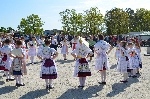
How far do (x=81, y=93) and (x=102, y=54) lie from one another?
1928 mm

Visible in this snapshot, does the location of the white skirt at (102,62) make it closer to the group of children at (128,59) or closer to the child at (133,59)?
the group of children at (128,59)

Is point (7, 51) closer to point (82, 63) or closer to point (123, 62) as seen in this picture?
point (82, 63)

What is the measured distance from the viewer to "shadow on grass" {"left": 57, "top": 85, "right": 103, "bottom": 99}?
8.59m

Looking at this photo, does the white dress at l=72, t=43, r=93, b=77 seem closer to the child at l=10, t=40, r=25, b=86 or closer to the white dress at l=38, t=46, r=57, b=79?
the white dress at l=38, t=46, r=57, b=79

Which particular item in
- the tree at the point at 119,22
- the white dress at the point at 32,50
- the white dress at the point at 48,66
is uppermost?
the tree at the point at 119,22

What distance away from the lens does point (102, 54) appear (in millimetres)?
10312

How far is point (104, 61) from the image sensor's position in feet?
33.7

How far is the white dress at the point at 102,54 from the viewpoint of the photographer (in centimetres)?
1017

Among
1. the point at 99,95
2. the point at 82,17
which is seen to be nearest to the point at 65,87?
the point at 99,95

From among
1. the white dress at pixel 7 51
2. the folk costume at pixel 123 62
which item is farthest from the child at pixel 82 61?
the white dress at pixel 7 51

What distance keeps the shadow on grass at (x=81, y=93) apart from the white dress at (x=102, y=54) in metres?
0.88

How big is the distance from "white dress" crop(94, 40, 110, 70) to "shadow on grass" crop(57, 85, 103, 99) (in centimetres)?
88

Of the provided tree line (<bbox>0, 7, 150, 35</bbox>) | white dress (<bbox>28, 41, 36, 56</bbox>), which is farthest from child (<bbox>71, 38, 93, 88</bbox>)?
tree line (<bbox>0, 7, 150, 35</bbox>)

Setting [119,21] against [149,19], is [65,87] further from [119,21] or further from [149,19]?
[149,19]
